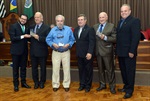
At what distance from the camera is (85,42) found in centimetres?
389

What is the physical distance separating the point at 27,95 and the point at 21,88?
1.77 ft

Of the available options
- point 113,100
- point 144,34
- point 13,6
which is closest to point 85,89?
point 113,100

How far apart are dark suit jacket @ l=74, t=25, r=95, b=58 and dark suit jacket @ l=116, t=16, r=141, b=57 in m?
0.48

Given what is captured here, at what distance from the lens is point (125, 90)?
3777 mm

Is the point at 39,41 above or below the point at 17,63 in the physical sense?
above

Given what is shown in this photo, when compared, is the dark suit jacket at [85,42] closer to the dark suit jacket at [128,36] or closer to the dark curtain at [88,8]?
the dark suit jacket at [128,36]

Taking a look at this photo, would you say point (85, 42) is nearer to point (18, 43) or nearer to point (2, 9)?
point (18, 43)

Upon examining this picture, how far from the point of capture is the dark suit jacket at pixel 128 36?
3.36 metres

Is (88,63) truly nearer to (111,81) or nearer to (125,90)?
(111,81)

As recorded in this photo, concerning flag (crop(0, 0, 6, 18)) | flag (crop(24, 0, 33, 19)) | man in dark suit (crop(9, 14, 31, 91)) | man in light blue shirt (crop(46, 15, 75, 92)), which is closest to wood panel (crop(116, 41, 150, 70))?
man in light blue shirt (crop(46, 15, 75, 92))

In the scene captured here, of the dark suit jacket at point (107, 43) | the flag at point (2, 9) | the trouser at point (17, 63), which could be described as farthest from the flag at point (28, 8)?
the dark suit jacket at point (107, 43)

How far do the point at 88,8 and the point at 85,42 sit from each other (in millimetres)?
2265

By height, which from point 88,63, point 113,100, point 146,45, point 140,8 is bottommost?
point 113,100

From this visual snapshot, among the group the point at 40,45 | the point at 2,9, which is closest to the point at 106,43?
the point at 40,45
